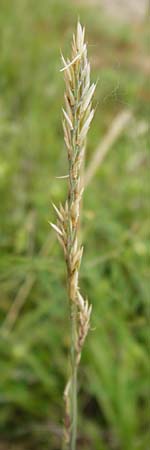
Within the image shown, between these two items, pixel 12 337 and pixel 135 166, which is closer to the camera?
pixel 12 337

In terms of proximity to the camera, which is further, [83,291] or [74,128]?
[83,291]

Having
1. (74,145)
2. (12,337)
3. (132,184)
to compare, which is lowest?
(12,337)

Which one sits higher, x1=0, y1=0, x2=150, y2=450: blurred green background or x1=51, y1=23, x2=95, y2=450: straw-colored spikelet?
x1=51, y1=23, x2=95, y2=450: straw-colored spikelet

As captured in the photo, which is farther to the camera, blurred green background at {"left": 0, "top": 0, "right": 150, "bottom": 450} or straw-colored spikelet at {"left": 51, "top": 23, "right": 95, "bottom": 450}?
blurred green background at {"left": 0, "top": 0, "right": 150, "bottom": 450}

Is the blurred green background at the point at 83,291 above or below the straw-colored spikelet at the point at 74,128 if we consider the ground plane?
below

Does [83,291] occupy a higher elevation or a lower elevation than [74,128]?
lower

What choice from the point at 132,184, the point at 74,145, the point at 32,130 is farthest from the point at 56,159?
the point at 74,145

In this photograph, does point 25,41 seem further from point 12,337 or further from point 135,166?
point 12,337

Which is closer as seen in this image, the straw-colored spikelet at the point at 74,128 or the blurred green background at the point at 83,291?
the straw-colored spikelet at the point at 74,128
